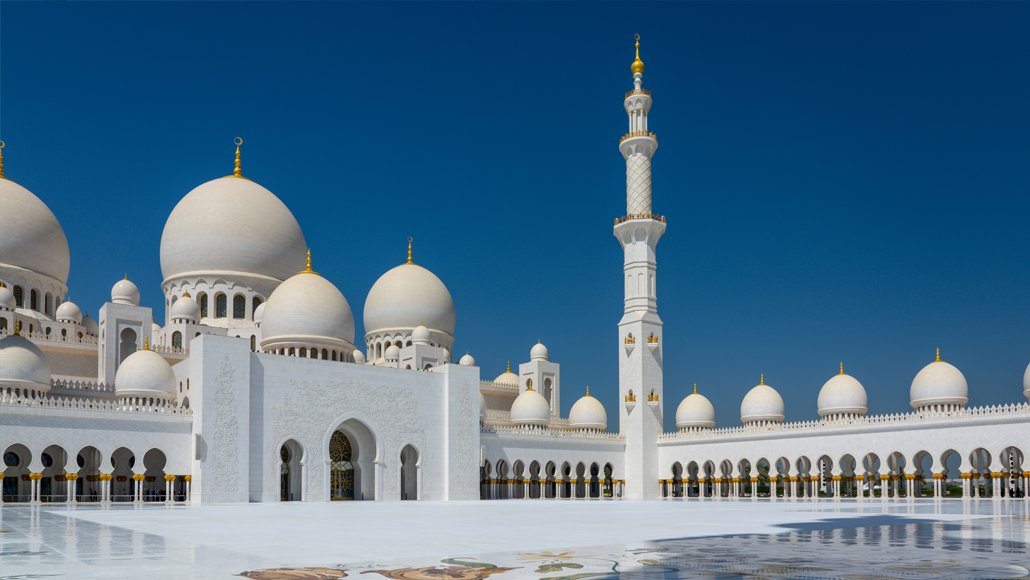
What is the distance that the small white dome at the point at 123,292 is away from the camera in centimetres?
3391

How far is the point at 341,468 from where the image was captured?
98.8 feet

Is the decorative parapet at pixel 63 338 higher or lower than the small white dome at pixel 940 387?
higher

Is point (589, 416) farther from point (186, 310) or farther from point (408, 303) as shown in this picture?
point (186, 310)

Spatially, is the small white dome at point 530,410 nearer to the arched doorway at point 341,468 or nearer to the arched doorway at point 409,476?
the arched doorway at point 409,476

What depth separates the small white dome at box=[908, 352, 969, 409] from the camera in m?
30.8

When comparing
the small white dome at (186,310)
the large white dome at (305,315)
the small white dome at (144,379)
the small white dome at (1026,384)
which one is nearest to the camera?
the small white dome at (144,379)

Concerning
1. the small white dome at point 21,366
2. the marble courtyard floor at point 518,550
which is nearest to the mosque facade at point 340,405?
the small white dome at point 21,366

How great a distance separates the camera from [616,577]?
5.68m

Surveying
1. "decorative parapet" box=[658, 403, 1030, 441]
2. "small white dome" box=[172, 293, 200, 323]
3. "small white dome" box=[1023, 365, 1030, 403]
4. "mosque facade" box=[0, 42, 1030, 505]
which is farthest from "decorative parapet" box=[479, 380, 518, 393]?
"small white dome" box=[1023, 365, 1030, 403]

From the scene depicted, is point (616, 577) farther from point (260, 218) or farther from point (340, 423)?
point (260, 218)

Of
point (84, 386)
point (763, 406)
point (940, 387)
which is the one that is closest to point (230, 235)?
point (84, 386)

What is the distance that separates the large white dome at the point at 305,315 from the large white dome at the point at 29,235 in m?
9.03

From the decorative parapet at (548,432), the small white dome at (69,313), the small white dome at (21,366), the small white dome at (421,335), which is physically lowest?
the decorative parapet at (548,432)

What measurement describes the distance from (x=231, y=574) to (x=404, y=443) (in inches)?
979
